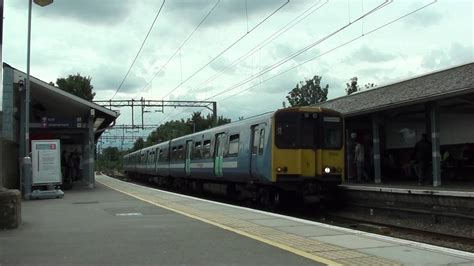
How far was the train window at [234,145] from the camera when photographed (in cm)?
1877

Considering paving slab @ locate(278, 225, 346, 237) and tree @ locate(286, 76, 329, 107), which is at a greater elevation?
tree @ locate(286, 76, 329, 107)


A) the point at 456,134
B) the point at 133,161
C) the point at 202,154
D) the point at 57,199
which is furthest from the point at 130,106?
the point at 456,134

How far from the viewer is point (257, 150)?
16734 millimetres

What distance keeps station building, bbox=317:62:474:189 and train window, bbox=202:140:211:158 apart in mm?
5453

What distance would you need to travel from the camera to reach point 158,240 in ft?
29.8

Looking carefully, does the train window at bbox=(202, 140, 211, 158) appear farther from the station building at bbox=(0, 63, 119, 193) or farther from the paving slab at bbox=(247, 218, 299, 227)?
the paving slab at bbox=(247, 218, 299, 227)

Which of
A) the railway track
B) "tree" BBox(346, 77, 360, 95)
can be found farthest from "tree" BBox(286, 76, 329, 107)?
the railway track

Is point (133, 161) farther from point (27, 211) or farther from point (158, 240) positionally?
point (158, 240)

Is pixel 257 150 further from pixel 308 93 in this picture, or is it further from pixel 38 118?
pixel 308 93

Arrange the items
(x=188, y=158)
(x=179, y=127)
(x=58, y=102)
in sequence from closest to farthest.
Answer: (x=188, y=158) < (x=58, y=102) < (x=179, y=127)

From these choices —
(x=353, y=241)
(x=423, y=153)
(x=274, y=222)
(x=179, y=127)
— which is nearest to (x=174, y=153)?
(x=423, y=153)

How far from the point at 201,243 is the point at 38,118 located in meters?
23.2

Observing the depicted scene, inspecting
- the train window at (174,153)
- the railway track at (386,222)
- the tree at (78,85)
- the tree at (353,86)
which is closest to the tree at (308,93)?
the tree at (353,86)

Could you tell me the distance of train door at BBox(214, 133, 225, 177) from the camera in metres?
20.6
